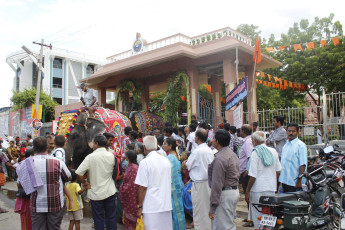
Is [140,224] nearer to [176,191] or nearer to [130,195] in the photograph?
[130,195]

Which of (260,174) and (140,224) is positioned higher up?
(260,174)

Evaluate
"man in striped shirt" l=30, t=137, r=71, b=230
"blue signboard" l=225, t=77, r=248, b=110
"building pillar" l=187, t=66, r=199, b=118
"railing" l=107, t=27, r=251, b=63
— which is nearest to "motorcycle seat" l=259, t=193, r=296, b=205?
"man in striped shirt" l=30, t=137, r=71, b=230

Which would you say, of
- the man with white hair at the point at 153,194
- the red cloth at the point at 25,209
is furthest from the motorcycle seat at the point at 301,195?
the red cloth at the point at 25,209

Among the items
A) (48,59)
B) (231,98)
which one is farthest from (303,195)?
(48,59)

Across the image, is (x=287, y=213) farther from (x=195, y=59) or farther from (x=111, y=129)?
(x=195, y=59)

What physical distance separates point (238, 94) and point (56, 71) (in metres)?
28.9

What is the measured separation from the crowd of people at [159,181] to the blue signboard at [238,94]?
108 inches

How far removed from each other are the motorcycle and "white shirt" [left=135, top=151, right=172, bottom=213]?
130 cm

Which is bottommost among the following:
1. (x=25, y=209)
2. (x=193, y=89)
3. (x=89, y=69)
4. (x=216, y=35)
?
(x=25, y=209)

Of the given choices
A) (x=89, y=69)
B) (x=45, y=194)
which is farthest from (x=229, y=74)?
(x=89, y=69)

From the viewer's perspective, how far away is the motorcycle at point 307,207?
12.1ft

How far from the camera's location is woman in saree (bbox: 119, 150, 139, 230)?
4.61 metres

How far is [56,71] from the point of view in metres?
33.2

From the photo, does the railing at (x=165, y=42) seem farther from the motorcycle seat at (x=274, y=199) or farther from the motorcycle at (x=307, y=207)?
the motorcycle seat at (x=274, y=199)
